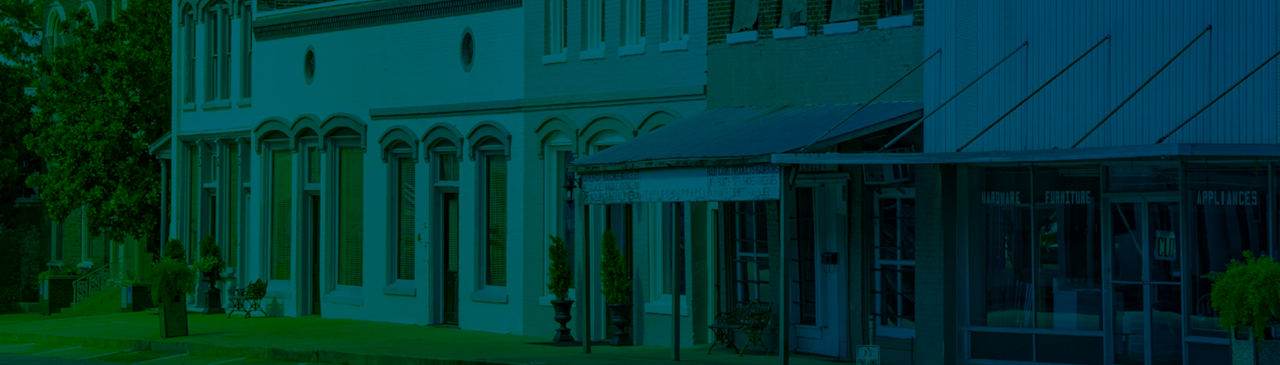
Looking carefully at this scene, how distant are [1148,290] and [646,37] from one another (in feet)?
23.8

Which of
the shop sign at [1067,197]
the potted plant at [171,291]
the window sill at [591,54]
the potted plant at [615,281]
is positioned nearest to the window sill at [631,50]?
the window sill at [591,54]

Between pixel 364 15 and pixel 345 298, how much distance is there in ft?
14.5

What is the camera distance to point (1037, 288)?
1500 cm

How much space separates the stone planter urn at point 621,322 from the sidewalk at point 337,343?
297 millimetres

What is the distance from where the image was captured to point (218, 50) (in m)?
27.0

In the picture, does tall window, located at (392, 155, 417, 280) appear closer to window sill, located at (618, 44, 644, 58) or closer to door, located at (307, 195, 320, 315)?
door, located at (307, 195, 320, 315)

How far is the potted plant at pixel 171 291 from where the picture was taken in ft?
68.1

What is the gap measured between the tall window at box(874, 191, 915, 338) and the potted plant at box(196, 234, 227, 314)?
13.6 meters

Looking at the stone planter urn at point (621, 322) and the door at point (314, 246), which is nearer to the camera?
the stone planter urn at point (621, 322)

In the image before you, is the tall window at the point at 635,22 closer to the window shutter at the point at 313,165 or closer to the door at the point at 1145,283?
the door at the point at 1145,283

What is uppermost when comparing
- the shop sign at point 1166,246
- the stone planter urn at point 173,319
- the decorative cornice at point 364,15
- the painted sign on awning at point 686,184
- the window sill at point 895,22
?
the decorative cornice at point 364,15

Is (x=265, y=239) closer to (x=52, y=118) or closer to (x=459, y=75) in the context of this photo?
(x=459, y=75)

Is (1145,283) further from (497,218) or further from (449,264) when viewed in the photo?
(449,264)

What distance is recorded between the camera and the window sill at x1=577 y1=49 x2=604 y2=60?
Result: 19.8 m
